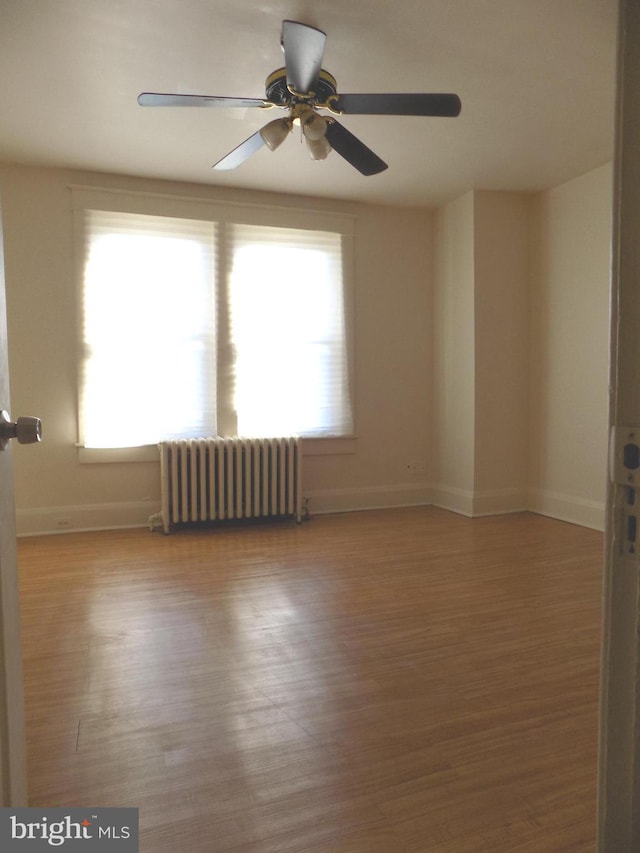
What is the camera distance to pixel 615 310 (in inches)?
33.4

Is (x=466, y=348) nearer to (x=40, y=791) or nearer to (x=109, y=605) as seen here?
(x=109, y=605)

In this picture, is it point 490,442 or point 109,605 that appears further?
point 490,442

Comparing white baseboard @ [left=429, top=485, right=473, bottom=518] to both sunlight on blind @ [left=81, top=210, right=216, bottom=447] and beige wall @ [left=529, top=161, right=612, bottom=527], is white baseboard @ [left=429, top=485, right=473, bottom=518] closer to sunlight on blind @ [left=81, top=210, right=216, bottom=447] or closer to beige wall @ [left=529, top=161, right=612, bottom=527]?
beige wall @ [left=529, top=161, right=612, bottom=527]

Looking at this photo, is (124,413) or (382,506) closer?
(124,413)

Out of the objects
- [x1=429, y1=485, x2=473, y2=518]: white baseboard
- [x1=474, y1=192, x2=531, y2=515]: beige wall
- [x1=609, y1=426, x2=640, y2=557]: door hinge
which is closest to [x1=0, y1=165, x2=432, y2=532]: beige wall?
[x1=429, y1=485, x2=473, y2=518]: white baseboard

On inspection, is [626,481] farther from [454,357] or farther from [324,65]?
[454,357]

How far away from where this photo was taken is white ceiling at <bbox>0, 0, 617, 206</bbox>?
2.48 m

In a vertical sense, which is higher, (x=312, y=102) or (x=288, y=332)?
(x=312, y=102)

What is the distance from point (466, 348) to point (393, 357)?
734 mm

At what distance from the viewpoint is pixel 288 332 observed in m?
4.93

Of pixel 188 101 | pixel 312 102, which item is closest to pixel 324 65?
pixel 312 102

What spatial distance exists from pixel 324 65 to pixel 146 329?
2.50m

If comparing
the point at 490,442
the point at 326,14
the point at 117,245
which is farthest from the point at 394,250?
the point at 326,14

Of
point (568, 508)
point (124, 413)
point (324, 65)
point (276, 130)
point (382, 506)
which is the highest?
point (324, 65)
